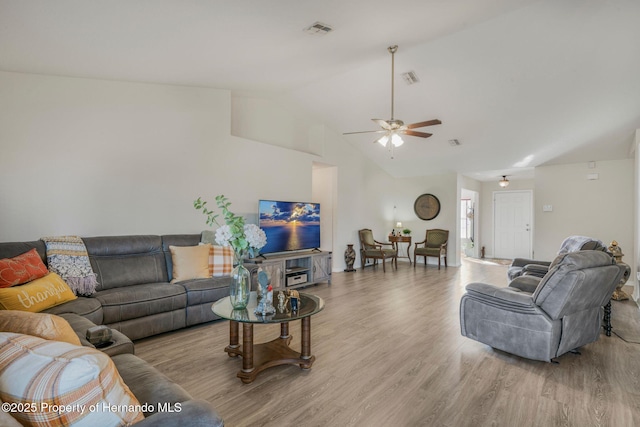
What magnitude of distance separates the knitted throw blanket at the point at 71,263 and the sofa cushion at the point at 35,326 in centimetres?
208

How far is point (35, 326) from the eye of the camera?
1.08 meters

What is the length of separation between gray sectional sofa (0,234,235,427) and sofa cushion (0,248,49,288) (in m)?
0.19

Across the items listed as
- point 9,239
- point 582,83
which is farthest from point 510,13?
point 9,239

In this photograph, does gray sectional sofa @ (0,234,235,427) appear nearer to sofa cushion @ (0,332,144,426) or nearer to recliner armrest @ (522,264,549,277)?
sofa cushion @ (0,332,144,426)

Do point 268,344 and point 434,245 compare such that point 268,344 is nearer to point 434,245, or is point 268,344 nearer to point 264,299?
point 264,299

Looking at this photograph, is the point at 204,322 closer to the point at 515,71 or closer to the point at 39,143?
the point at 39,143

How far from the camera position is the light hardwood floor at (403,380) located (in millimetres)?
1943

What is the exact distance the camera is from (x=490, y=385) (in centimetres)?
230

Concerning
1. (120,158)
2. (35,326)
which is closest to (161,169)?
(120,158)

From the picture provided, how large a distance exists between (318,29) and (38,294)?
124 inches

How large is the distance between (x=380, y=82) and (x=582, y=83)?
8.57ft

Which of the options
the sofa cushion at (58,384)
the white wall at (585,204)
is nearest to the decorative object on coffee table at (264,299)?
the sofa cushion at (58,384)

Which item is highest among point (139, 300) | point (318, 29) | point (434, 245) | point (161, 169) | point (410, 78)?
point (410, 78)

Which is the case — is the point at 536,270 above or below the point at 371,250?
above
